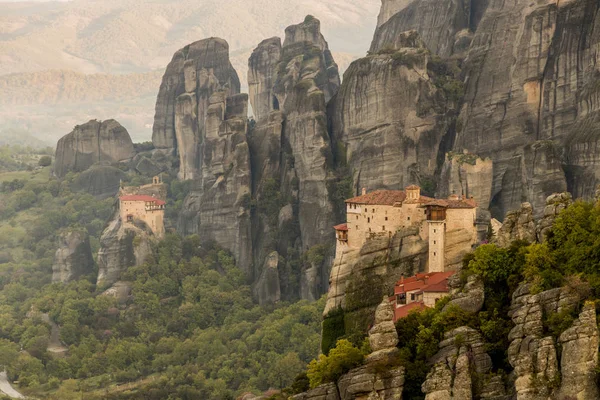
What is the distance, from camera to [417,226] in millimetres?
81500

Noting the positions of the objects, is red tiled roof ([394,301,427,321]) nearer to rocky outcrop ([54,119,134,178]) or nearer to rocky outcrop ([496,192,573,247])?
rocky outcrop ([496,192,573,247])

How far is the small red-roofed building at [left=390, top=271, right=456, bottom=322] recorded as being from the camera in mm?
70062

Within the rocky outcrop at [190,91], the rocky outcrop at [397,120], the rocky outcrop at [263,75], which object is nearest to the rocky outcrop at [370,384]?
the rocky outcrop at [397,120]

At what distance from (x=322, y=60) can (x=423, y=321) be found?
299ft

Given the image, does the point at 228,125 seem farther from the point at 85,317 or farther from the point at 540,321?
the point at 540,321

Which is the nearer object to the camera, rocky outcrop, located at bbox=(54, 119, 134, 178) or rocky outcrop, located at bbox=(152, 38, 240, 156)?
rocky outcrop, located at bbox=(152, 38, 240, 156)

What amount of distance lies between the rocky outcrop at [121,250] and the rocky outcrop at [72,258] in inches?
294

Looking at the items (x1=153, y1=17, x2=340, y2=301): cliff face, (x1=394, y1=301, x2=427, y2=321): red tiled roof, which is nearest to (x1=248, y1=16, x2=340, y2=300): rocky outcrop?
(x1=153, y1=17, x2=340, y2=301): cliff face

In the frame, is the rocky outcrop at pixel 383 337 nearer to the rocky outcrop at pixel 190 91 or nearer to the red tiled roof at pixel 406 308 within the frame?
the red tiled roof at pixel 406 308

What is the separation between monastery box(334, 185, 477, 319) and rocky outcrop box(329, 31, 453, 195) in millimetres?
26722

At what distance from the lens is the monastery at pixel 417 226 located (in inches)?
2886

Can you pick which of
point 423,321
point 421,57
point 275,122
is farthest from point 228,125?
point 423,321

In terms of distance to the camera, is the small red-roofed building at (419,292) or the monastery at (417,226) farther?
the monastery at (417,226)

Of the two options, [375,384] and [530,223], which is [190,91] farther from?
[375,384]
